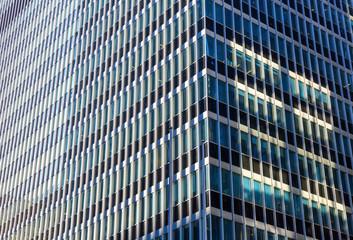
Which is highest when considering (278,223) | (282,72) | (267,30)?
(267,30)

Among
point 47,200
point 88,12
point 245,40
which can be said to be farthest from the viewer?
point 88,12

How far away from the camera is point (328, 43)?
7338 centimetres

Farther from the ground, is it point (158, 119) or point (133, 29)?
point (133, 29)

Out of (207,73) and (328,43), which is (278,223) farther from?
(328,43)

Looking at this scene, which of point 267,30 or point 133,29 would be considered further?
point 133,29

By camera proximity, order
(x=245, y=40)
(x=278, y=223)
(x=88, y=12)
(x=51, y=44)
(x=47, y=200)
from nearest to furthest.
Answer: (x=278, y=223) < (x=245, y=40) < (x=47, y=200) < (x=88, y=12) < (x=51, y=44)

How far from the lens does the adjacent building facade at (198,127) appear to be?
55062mm

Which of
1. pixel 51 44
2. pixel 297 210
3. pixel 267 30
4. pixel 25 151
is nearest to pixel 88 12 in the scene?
pixel 51 44

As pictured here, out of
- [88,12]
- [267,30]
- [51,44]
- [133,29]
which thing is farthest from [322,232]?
[51,44]

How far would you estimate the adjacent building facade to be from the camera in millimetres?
55062

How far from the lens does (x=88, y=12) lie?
283 ft

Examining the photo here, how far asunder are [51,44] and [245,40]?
41.5 m

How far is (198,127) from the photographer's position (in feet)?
183

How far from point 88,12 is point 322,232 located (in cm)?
4606
